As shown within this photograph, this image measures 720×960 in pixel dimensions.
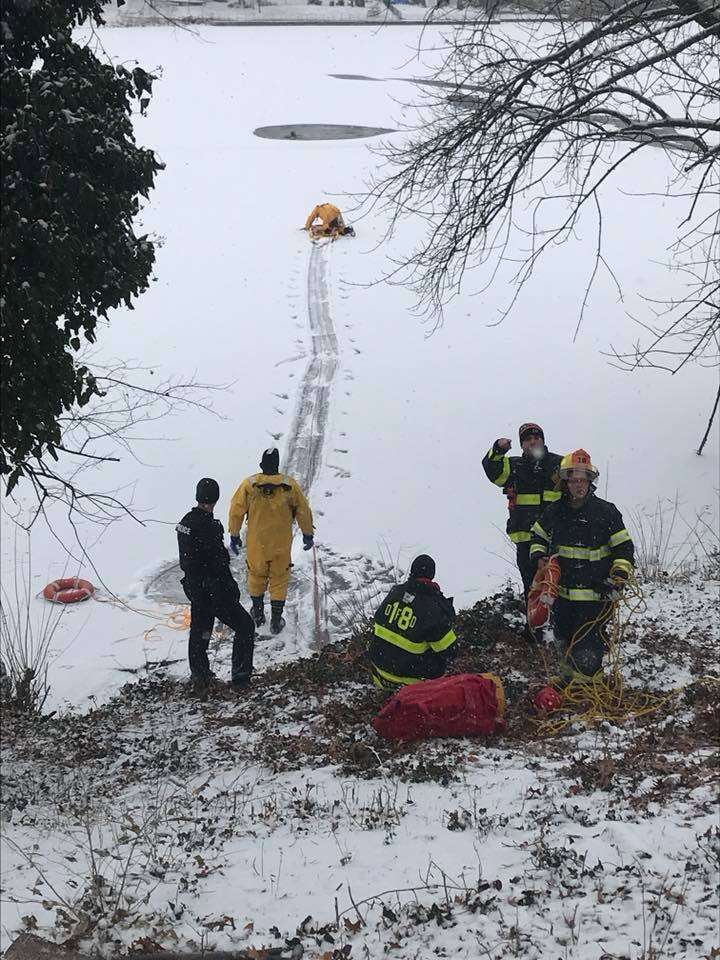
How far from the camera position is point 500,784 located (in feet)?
16.3

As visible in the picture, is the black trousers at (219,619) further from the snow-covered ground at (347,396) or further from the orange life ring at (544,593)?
the orange life ring at (544,593)

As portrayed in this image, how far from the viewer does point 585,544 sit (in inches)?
236

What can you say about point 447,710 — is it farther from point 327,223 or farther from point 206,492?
point 327,223

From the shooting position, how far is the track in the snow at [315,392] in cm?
1340

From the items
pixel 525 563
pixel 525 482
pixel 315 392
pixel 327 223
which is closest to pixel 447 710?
pixel 525 563

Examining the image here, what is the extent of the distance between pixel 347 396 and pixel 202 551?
917 centimetres

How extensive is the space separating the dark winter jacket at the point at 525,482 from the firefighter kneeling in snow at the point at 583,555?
1035 millimetres

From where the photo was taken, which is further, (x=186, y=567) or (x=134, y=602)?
(x=134, y=602)

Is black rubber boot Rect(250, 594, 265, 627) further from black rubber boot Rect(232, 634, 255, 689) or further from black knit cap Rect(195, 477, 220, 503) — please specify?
black knit cap Rect(195, 477, 220, 503)

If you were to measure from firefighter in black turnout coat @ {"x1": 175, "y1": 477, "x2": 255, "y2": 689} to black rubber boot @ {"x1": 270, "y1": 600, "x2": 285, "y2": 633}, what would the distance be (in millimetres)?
1406

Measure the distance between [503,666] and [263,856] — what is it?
295cm

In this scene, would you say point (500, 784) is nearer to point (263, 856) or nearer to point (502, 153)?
point (263, 856)

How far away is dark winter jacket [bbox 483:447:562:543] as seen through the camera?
721cm

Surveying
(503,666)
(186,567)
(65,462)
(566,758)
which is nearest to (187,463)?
(65,462)
